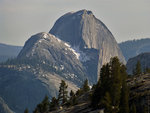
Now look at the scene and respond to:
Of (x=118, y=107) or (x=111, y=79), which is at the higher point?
(x=111, y=79)

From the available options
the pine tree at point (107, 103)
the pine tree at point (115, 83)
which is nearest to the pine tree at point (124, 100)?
the pine tree at point (115, 83)

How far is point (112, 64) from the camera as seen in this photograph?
5197 inches

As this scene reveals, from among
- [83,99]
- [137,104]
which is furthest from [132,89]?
[83,99]

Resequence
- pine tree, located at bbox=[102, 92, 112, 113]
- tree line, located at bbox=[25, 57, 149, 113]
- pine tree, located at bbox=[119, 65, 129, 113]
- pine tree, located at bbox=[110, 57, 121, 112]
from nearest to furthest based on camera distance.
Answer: pine tree, located at bbox=[119, 65, 129, 113] → pine tree, located at bbox=[102, 92, 112, 113] → tree line, located at bbox=[25, 57, 149, 113] → pine tree, located at bbox=[110, 57, 121, 112]

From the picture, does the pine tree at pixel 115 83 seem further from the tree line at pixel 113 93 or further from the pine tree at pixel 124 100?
the pine tree at pixel 124 100

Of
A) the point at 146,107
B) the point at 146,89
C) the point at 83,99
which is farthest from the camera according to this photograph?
the point at 83,99

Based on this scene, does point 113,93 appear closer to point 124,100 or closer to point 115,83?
point 115,83

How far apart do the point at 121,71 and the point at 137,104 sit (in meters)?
25.1

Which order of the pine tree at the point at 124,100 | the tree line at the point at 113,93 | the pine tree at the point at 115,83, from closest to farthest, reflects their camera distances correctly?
1. the pine tree at the point at 124,100
2. the tree line at the point at 113,93
3. the pine tree at the point at 115,83

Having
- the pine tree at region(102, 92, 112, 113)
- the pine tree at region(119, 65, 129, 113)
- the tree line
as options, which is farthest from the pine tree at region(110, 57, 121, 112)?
the pine tree at region(102, 92, 112, 113)

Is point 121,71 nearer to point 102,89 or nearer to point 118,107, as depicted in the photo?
point 102,89

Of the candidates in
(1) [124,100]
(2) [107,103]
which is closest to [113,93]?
(2) [107,103]

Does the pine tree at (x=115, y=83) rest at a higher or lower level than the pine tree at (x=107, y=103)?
higher

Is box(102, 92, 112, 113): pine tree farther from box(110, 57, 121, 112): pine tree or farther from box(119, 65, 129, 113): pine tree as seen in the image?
box(119, 65, 129, 113): pine tree
